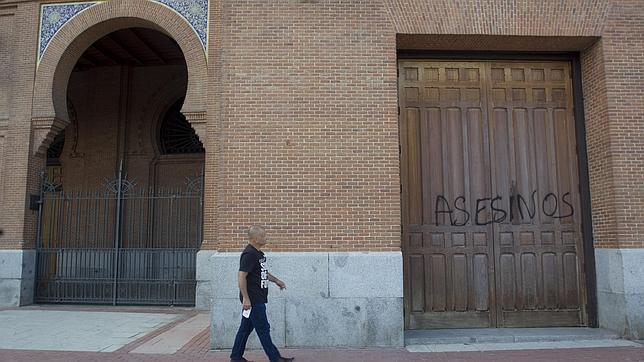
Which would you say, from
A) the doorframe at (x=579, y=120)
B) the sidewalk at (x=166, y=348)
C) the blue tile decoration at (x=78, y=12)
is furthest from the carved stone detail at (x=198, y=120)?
the doorframe at (x=579, y=120)

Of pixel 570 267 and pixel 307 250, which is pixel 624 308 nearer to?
pixel 570 267

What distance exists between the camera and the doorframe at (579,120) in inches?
339

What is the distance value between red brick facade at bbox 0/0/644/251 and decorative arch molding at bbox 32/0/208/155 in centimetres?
448

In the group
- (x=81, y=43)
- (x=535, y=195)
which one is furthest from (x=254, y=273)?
(x=81, y=43)

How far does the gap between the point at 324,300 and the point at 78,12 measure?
32.6 ft

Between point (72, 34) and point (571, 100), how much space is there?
37.1ft

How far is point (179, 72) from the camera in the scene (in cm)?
1750

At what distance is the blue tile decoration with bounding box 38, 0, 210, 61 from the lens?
1225 cm

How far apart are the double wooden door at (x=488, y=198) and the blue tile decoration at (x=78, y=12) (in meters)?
5.58

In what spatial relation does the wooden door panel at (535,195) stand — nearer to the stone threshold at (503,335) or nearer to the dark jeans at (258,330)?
the stone threshold at (503,335)

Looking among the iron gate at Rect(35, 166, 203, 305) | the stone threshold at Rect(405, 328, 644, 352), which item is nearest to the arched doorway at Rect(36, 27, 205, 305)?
the iron gate at Rect(35, 166, 203, 305)

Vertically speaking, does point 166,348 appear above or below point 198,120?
below

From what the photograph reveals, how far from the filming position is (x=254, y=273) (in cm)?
600

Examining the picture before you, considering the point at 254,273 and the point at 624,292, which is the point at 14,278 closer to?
the point at 254,273
